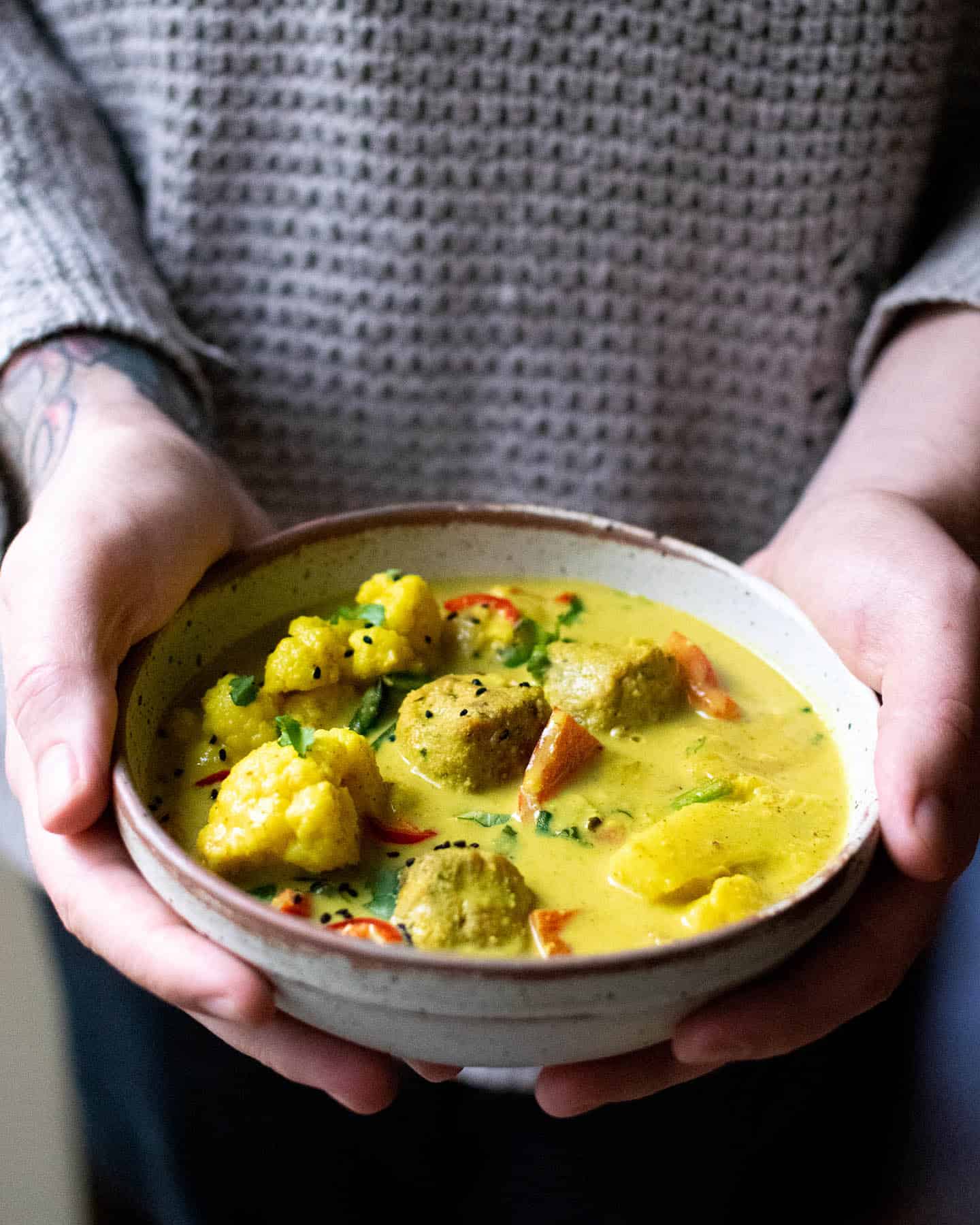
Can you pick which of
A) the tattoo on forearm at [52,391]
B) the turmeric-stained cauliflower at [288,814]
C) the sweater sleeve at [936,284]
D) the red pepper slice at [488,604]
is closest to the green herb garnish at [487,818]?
the turmeric-stained cauliflower at [288,814]

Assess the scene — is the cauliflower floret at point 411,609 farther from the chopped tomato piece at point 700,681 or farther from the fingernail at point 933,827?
the fingernail at point 933,827

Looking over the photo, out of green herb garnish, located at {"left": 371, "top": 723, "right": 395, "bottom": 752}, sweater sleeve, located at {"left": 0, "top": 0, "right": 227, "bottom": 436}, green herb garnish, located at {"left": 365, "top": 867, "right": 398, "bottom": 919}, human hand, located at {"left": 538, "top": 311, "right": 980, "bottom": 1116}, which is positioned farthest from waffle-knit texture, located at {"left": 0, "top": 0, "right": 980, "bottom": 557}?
green herb garnish, located at {"left": 365, "top": 867, "right": 398, "bottom": 919}

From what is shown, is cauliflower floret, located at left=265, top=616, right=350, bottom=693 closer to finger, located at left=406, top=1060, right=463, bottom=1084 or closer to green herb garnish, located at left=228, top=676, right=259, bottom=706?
green herb garnish, located at left=228, top=676, right=259, bottom=706

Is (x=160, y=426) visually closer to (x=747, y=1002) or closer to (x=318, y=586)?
(x=318, y=586)

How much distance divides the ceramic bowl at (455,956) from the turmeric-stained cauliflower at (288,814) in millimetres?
76

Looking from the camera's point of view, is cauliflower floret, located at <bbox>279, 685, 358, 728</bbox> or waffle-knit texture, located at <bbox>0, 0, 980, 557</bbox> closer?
cauliflower floret, located at <bbox>279, 685, 358, 728</bbox>

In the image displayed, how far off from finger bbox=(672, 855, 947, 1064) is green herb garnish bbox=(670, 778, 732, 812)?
0.56 feet

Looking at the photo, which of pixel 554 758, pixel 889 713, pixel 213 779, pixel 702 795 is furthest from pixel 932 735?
pixel 213 779

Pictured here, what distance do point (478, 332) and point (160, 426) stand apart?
1.87ft

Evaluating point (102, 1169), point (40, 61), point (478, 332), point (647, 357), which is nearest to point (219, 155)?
point (40, 61)

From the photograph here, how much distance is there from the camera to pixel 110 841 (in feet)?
3.93

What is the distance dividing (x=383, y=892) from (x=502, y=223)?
115 centimetres

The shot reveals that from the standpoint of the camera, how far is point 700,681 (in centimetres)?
147

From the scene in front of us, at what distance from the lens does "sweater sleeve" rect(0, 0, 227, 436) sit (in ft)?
5.82
